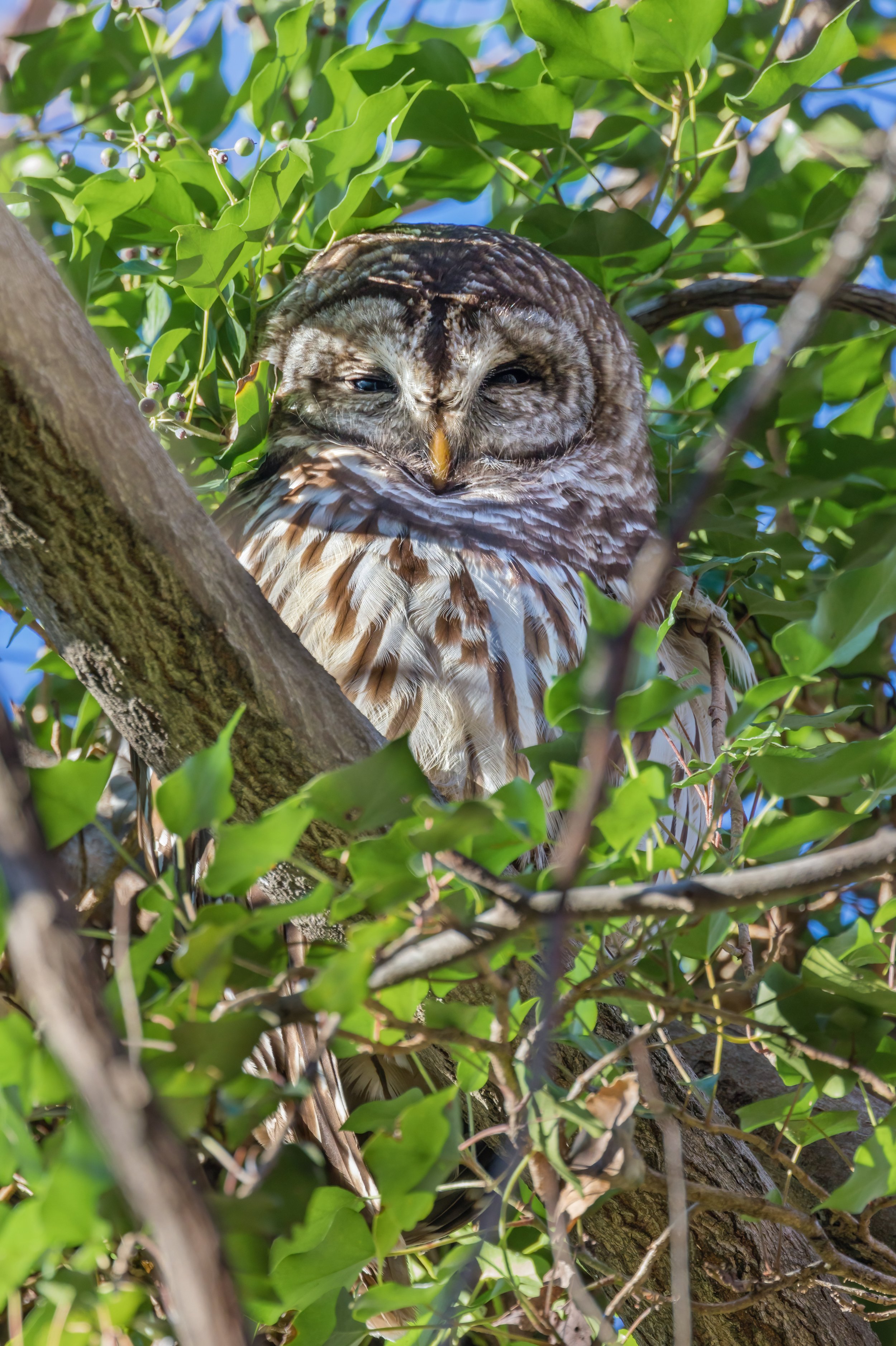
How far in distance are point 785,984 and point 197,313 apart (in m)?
1.50

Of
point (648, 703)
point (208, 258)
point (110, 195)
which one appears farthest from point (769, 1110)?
point (110, 195)

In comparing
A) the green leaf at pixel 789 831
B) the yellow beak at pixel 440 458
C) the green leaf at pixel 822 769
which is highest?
the green leaf at pixel 822 769

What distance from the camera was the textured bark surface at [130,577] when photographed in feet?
4.06

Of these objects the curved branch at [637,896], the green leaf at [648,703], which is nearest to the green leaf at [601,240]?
the green leaf at [648,703]

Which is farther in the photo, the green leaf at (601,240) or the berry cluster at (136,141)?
the green leaf at (601,240)

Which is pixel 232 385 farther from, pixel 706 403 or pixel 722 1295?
pixel 722 1295

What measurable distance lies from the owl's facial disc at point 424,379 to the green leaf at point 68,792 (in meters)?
1.66

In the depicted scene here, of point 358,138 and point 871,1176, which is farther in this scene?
point 358,138

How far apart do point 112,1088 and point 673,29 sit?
6.59ft

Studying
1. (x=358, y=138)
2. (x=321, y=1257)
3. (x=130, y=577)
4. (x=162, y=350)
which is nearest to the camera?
(x=321, y=1257)

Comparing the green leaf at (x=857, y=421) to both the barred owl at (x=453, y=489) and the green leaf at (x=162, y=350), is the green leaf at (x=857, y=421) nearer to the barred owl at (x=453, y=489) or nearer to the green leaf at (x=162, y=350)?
the barred owl at (x=453, y=489)

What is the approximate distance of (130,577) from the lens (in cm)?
130

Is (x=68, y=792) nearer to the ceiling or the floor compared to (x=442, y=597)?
nearer to the ceiling

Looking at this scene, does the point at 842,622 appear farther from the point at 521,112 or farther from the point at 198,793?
the point at 521,112
